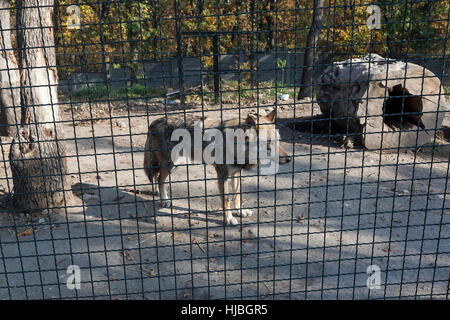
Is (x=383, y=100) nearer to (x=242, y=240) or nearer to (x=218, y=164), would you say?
(x=218, y=164)

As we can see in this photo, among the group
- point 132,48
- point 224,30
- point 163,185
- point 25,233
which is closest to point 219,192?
point 163,185

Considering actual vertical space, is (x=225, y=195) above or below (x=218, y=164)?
below

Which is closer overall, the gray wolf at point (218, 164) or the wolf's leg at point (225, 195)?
the gray wolf at point (218, 164)

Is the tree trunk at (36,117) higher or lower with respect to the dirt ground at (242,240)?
higher

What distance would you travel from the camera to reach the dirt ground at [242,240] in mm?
3547

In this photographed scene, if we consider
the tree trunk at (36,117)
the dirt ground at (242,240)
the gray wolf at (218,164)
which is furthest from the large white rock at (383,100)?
the tree trunk at (36,117)

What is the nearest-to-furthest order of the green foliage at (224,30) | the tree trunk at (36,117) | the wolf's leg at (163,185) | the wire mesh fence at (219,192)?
the green foliage at (224,30), the wire mesh fence at (219,192), the tree trunk at (36,117), the wolf's leg at (163,185)

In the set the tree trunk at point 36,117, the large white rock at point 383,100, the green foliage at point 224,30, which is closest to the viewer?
the green foliage at point 224,30

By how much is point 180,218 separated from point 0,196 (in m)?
2.72

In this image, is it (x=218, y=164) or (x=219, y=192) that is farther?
(x=219, y=192)

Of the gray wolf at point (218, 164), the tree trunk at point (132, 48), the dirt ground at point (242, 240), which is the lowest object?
the dirt ground at point (242, 240)

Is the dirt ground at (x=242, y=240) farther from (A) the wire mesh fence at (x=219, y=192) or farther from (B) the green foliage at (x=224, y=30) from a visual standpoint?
(B) the green foliage at (x=224, y=30)

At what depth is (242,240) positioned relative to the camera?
475cm
